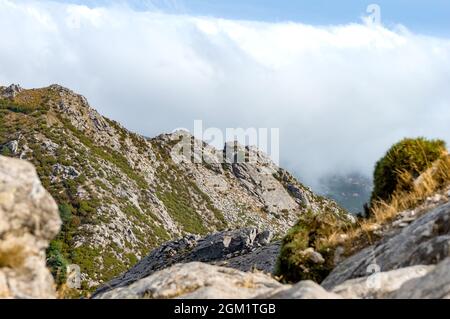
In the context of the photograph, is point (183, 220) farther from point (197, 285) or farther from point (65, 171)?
point (197, 285)

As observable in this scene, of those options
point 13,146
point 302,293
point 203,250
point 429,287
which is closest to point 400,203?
point 429,287

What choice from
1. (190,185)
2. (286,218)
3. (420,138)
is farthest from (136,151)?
(420,138)

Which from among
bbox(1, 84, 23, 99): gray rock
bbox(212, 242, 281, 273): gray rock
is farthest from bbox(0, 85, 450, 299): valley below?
bbox(1, 84, 23, 99): gray rock

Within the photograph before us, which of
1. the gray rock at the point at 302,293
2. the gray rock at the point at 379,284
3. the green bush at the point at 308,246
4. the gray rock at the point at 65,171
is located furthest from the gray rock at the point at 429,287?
the gray rock at the point at 65,171

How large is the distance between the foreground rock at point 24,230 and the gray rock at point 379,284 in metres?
5.24

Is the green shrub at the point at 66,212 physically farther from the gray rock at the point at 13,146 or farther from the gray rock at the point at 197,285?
the gray rock at the point at 197,285

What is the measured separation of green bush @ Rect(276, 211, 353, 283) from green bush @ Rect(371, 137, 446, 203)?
278cm

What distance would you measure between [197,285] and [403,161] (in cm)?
1092

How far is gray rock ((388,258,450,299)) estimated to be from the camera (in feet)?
26.3

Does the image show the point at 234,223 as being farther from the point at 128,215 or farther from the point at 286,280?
the point at 286,280

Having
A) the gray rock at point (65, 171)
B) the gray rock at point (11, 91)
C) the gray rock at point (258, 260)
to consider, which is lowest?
the gray rock at point (258, 260)

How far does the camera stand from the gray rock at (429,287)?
8008 mm

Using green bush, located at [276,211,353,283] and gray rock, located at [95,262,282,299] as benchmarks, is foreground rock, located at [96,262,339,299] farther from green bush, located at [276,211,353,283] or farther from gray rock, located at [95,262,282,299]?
green bush, located at [276,211,353,283]

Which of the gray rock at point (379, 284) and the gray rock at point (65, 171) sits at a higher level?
the gray rock at point (65, 171)
